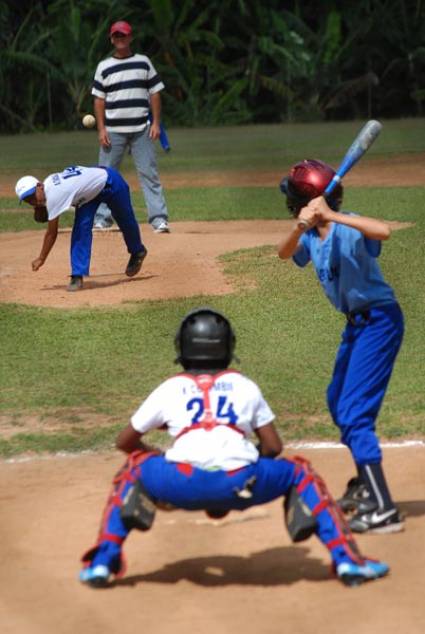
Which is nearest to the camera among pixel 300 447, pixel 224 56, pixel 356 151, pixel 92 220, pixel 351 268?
pixel 351 268

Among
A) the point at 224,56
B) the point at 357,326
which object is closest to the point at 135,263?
the point at 357,326

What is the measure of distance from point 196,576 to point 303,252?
1545mm

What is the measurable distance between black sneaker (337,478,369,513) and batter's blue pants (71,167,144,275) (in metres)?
5.38

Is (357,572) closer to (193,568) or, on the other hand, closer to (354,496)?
(193,568)

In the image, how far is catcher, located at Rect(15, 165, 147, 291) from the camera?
33.6ft

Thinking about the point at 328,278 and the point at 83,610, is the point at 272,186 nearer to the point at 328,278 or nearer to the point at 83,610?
the point at 328,278

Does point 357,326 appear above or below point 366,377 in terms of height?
above

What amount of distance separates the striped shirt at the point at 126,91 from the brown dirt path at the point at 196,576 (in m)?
7.23

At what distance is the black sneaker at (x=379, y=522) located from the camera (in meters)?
5.42

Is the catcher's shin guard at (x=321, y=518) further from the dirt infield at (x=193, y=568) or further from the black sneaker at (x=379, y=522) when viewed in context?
the black sneaker at (x=379, y=522)

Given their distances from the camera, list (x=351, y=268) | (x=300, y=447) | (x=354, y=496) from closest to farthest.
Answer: (x=351, y=268)
(x=354, y=496)
(x=300, y=447)

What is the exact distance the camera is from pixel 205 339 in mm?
4875

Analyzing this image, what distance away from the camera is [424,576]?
4934 mm

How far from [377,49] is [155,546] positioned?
2472 centimetres
